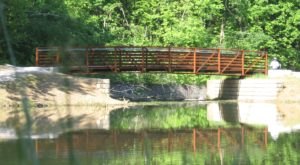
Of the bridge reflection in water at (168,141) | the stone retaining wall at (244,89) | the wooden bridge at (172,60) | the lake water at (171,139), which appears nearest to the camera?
the lake water at (171,139)

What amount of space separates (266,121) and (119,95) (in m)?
13.4

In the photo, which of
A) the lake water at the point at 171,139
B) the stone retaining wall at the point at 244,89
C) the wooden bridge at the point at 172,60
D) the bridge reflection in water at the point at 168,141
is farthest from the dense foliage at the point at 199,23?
the bridge reflection in water at the point at 168,141

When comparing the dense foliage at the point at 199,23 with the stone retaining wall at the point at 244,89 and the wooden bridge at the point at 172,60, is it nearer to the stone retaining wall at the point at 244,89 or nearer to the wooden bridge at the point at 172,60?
the stone retaining wall at the point at 244,89

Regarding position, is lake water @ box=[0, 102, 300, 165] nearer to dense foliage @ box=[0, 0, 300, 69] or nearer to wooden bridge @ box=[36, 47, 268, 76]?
wooden bridge @ box=[36, 47, 268, 76]

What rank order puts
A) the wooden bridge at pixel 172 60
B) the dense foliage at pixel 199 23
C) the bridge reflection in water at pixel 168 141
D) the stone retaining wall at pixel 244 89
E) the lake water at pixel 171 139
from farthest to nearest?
1. the dense foliage at pixel 199 23
2. the stone retaining wall at pixel 244 89
3. the wooden bridge at pixel 172 60
4. the bridge reflection in water at pixel 168 141
5. the lake water at pixel 171 139

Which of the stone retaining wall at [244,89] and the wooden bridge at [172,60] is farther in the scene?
the stone retaining wall at [244,89]

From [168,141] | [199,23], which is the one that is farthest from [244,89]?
[168,141]

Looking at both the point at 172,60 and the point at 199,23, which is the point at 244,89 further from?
the point at 199,23

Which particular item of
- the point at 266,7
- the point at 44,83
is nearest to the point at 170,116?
the point at 44,83

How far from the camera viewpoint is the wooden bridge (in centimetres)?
2609

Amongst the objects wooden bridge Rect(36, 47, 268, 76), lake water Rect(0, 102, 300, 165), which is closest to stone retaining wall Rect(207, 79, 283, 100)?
wooden bridge Rect(36, 47, 268, 76)

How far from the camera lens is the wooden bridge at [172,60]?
2609cm

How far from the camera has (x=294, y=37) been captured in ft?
125

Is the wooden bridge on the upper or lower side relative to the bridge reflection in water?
upper
